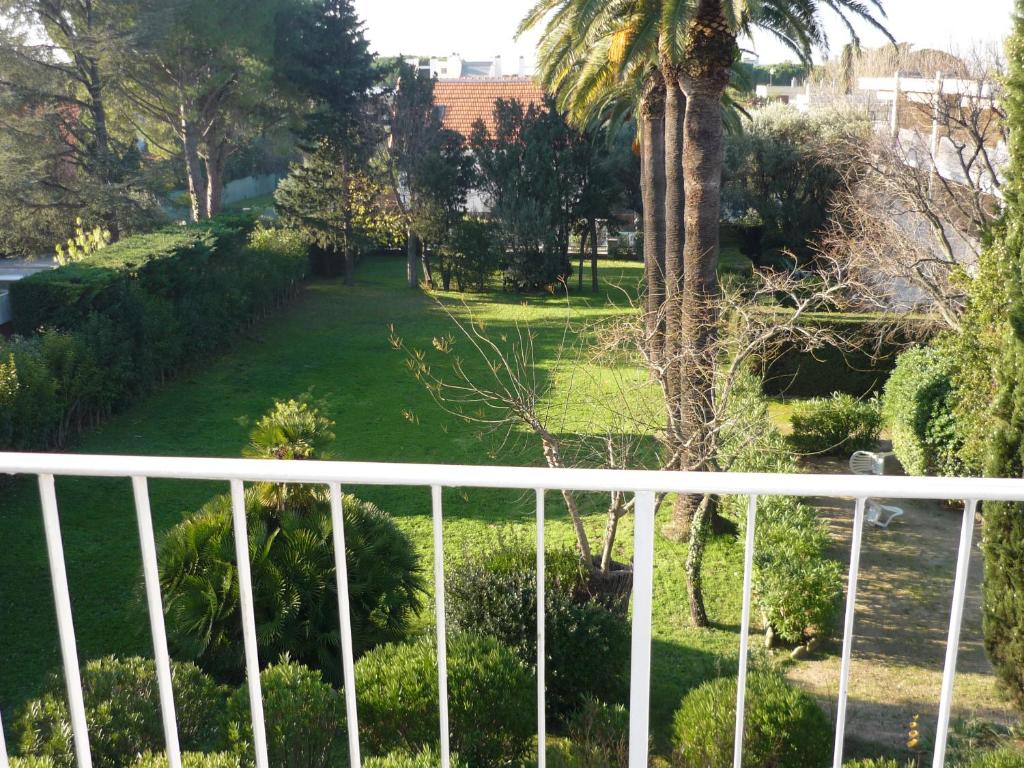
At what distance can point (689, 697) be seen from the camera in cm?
490

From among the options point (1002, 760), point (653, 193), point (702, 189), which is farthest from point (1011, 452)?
point (653, 193)

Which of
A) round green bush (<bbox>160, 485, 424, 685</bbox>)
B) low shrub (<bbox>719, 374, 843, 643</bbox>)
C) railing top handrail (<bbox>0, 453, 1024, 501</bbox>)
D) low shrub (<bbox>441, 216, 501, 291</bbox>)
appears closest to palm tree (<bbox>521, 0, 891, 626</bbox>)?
low shrub (<bbox>719, 374, 843, 643</bbox>)

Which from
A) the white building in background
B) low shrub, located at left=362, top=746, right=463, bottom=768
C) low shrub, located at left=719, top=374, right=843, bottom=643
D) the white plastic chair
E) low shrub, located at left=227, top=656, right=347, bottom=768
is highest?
the white building in background

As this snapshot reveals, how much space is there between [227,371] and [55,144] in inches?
310

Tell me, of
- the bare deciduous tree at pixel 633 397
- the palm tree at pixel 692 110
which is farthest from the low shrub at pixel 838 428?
the palm tree at pixel 692 110

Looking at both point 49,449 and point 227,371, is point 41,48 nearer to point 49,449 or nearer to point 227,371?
point 227,371

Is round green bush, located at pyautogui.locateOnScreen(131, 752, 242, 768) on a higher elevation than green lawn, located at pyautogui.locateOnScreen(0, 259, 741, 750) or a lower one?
higher

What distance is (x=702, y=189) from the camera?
1005 centimetres

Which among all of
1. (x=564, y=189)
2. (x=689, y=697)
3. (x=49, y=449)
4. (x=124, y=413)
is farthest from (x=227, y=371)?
(x=689, y=697)

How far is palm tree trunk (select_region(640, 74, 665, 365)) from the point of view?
13.3 meters

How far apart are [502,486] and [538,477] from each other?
0.08 meters

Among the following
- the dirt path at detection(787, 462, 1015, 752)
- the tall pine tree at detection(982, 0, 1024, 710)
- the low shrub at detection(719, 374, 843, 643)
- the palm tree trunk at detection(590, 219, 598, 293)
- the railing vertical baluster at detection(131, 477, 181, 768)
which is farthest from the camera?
the palm tree trunk at detection(590, 219, 598, 293)

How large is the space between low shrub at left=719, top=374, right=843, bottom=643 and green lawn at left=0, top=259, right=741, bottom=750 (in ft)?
1.72

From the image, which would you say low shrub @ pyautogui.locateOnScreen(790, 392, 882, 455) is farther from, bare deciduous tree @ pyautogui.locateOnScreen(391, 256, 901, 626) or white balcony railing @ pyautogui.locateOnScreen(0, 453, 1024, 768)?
white balcony railing @ pyautogui.locateOnScreen(0, 453, 1024, 768)
